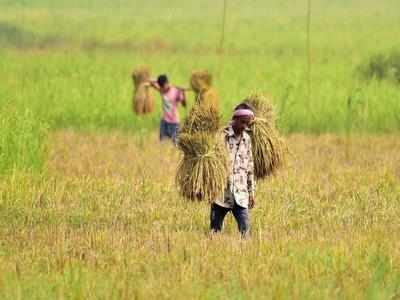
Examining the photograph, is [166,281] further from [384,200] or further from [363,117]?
[363,117]

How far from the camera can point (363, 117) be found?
19547 millimetres

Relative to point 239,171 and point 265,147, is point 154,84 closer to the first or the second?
point 265,147

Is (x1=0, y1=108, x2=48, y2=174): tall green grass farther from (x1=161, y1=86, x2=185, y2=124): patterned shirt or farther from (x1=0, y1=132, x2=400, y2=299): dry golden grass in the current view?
(x1=161, y1=86, x2=185, y2=124): patterned shirt

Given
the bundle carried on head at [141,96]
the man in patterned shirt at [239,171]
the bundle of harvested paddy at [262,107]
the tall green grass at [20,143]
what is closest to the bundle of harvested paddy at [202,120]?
the man in patterned shirt at [239,171]

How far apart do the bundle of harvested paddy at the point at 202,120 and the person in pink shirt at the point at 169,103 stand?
7191 millimetres

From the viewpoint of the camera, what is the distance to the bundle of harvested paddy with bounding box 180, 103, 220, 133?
33.2ft

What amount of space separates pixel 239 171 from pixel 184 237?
607 millimetres

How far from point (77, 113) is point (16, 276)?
1236 centimetres

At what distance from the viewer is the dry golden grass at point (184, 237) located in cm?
809

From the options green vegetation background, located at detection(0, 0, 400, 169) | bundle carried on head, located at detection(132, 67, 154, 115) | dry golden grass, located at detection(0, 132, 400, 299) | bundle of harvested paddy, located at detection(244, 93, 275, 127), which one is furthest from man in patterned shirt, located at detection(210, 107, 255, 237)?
bundle carried on head, located at detection(132, 67, 154, 115)

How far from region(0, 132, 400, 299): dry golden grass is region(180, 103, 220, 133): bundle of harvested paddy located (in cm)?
75

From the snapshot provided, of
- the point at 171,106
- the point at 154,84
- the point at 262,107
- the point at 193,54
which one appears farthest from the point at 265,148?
the point at 193,54

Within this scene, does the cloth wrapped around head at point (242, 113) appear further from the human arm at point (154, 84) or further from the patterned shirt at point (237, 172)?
the human arm at point (154, 84)

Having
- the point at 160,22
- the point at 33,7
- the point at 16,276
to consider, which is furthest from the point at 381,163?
the point at 33,7
